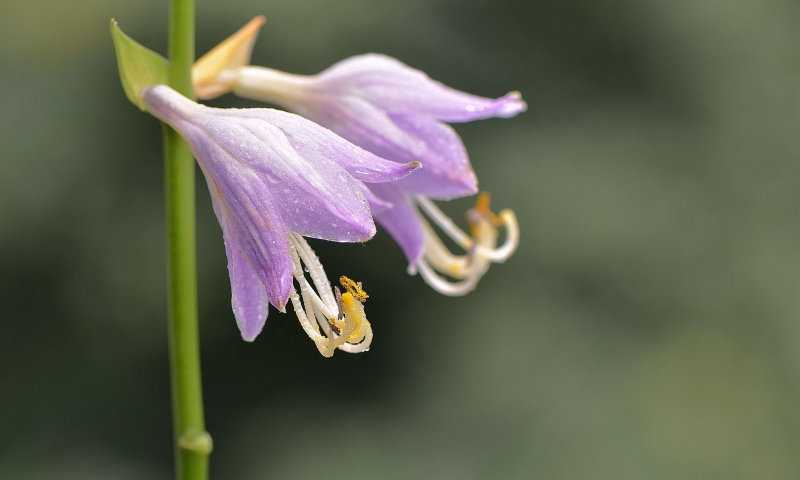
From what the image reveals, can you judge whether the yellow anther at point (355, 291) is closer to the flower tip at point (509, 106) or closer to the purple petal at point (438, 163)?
the purple petal at point (438, 163)

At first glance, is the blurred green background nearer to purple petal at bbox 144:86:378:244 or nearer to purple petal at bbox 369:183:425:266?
purple petal at bbox 369:183:425:266

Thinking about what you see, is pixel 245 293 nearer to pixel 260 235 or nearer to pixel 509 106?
pixel 260 235

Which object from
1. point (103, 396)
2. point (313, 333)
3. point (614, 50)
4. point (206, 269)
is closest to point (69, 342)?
point (103, 396)

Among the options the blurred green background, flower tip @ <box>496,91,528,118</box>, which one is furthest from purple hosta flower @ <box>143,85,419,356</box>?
the blurred green background

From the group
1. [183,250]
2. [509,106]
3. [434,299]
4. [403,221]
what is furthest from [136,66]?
[434,299]

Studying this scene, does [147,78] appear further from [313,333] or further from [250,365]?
[250,365]

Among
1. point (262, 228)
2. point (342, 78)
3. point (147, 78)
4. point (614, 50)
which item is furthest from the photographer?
point (614, 50)
